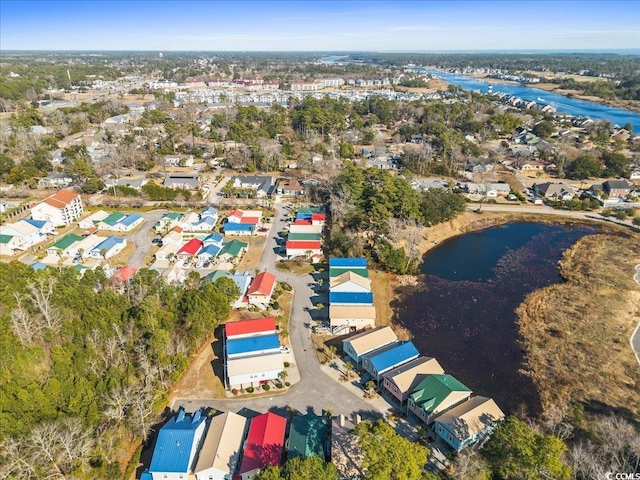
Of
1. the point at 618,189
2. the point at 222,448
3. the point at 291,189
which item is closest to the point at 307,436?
the point at 222,448

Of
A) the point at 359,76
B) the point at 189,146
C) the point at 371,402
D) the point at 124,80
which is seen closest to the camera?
the point at 371,402

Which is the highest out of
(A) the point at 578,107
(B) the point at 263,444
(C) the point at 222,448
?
(A) the point at 578,107

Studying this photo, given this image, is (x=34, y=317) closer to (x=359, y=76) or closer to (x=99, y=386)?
(x=99, y=386)

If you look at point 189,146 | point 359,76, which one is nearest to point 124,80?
point 359,76

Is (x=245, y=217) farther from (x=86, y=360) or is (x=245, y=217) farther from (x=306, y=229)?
(x=86, y=360)

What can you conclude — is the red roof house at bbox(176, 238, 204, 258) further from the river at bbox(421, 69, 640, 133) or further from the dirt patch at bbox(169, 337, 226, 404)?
the river at bbox(421, 69, 640, 133)

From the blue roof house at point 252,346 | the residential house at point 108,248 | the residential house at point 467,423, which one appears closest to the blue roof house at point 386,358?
the residential house at point 467,423
